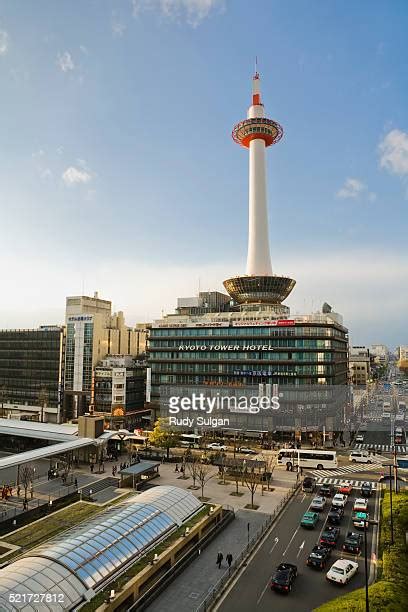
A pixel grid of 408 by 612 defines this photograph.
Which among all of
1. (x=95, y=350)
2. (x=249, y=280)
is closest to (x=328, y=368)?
(x=249, y=280)

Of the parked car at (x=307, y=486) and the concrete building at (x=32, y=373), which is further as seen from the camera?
the concrete building at (x=32, y=373)

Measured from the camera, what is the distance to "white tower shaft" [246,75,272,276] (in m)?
124

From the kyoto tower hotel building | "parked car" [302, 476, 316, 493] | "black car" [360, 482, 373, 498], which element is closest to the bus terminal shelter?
"parked car" [302, 476, 316, 493]

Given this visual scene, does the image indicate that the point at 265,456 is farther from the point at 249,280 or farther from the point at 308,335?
the point at 249,280

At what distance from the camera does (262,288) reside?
11406 cm

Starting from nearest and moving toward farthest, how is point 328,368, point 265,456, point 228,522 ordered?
point 228,522 → point 265,456 → point 328,368

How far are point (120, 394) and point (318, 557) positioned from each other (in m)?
75.4

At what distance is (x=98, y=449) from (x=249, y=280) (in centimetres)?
5846

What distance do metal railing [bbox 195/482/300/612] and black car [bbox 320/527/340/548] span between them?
5.58 meters

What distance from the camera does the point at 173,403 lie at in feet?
329

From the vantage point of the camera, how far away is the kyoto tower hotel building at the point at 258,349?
88812mm

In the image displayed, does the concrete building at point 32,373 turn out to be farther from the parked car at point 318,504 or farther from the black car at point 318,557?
the black car at point 318,557

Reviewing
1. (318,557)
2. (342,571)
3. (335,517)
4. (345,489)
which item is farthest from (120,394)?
(342,571)

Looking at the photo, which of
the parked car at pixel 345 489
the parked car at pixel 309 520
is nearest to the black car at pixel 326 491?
the parked car at pixel 345 489
